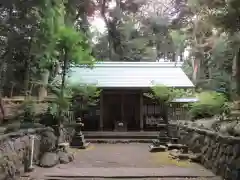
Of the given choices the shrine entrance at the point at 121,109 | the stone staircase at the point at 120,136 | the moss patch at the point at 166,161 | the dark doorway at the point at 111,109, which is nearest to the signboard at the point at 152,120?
the shrine entrance at the point at 121,109

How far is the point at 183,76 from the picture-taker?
1892cm

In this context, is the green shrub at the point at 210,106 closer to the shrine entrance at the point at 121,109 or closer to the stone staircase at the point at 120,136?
the stone staircase at the point at 120,136

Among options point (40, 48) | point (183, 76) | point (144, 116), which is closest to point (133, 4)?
point (183, 76)

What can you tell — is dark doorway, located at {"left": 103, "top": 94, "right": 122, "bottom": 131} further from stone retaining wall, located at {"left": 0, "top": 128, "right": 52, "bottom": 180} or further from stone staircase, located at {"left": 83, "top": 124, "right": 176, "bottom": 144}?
stone retaining wall, located at {"left": 0, "top": 128, "right": 52, "bottom": 180}

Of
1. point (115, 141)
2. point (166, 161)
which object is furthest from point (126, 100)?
point (166, 161)

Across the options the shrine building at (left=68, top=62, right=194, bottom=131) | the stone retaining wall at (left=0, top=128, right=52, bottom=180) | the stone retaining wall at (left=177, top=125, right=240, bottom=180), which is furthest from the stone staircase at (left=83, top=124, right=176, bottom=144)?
the stone retaining wall at (left=0, top=128, right=52, bottom=180)

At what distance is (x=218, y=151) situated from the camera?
7418 mm

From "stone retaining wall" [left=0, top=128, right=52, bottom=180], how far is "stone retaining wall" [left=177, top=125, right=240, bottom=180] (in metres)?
3.92

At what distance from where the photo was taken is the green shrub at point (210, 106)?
1159cm

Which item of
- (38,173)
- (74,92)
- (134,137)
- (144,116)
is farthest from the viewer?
(144,116)

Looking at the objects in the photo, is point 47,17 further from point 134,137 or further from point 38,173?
point 134,137

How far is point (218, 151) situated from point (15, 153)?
4250 millimetres

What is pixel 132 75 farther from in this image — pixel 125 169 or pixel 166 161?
Result: pixel 125 169

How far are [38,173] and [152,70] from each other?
13486 millimetres
